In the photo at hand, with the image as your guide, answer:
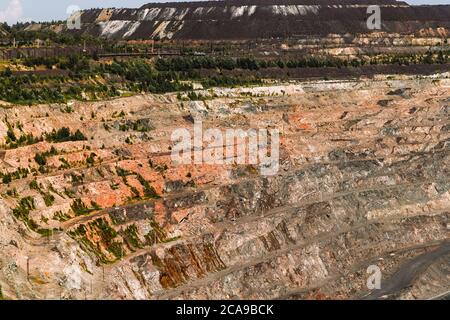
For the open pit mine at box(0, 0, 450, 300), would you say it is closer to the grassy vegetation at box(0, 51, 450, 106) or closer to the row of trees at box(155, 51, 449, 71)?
the grassy vegetation at box(0, 51, 450, 106)

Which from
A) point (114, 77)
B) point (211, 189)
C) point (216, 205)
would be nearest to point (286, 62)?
point (114, 77)

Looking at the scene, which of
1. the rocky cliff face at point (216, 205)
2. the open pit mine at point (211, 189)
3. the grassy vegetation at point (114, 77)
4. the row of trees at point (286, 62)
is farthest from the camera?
the row of trees at point (286, 62)

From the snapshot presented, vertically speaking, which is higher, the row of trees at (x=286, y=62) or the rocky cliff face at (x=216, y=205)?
the row of trees at (x=286, y=62)

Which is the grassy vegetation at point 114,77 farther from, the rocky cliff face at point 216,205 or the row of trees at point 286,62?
the rocky cliff face at point 216,205

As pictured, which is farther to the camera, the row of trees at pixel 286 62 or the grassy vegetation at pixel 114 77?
the row of trees at pixel 286 62

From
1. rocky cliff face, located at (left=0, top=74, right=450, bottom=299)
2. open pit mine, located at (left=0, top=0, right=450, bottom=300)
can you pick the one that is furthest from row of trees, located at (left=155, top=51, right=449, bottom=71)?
rocky cliff face, located at (left=0, top=74, right=450, bottom=299)

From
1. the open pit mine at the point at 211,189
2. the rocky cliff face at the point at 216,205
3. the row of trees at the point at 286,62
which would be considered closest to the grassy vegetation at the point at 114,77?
the row of trees at the point at 286,62
